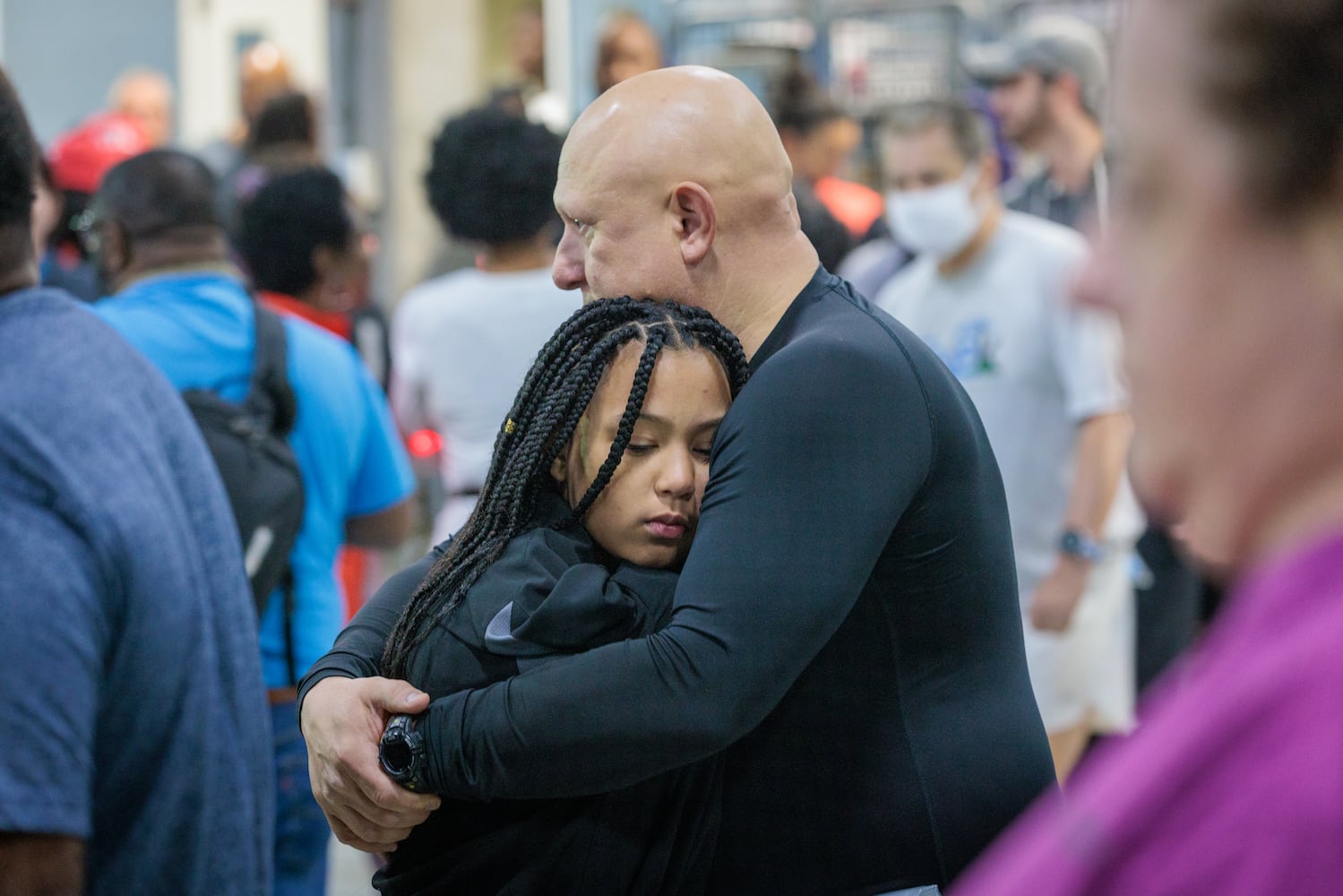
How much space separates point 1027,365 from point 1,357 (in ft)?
9.57

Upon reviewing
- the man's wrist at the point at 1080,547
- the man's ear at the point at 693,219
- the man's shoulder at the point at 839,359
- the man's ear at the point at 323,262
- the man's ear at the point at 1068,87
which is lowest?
the man's wrist at the point at 1080,547

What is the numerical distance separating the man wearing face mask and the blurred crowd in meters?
0.01

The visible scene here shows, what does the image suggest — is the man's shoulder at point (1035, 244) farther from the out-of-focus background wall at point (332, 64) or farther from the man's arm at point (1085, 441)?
the out-of-focus background wall at point (332, 64)

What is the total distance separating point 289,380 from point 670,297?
164 cm

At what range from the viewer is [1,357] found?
1.86 m

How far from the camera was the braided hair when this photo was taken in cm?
171

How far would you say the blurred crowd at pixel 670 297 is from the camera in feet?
2.15

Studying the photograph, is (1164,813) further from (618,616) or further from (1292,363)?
(618,616)

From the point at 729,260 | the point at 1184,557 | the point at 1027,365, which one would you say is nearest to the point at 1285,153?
the point at 729,260

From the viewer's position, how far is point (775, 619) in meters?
1.52

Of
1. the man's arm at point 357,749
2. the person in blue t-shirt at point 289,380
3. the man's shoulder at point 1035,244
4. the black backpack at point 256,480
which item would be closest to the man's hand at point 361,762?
the man's arm at point 357,749

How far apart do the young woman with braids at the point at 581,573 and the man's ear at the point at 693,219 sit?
77 millimetres

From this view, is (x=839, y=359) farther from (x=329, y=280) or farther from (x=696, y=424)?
(x=329, y=280)

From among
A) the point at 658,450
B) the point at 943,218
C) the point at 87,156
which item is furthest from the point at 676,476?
the point at 87,156
